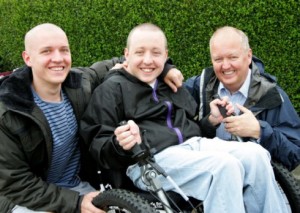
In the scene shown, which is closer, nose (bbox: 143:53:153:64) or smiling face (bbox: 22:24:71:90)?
smiling face (bbox: 22:24:71:90)

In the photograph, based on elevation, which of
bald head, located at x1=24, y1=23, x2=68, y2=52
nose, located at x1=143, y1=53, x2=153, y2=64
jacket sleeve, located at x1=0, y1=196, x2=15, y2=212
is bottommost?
jacket sleeve, located at x1=0, y1=196, x2=15, y2=212

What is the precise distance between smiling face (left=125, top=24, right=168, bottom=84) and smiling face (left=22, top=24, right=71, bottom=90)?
453mm

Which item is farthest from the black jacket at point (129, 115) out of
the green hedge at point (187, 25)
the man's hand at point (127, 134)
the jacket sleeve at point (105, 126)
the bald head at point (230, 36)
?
the green hedge at point (187, 25)

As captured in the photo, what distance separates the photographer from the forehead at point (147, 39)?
9.76 ft

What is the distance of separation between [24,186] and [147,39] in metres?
1.20

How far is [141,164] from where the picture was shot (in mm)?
2482

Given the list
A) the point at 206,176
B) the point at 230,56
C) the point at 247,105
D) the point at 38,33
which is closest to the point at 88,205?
the point at 206,176

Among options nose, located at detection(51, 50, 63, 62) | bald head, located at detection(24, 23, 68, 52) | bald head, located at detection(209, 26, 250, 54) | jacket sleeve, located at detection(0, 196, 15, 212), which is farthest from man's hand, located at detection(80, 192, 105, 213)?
bald head, located at detection(209, 26, 250, 54)

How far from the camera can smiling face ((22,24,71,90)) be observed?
2785mm

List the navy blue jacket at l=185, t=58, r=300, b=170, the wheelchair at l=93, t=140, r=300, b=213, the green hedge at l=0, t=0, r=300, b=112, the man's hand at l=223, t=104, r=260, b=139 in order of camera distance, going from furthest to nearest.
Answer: the green hedge at l=0, t=0, r=300, b=112
the navy blue jacket at l=185, t=58, r=300, b=170
the man's hand at l=223, t=104, r=260, b=139
the wheelchair at l=93, t=140, r=300, b=213

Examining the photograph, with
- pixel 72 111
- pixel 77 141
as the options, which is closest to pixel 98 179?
pixel 77 141

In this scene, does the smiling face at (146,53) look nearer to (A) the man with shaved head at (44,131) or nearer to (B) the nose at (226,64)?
(A) the man with shaved head at (44,131)

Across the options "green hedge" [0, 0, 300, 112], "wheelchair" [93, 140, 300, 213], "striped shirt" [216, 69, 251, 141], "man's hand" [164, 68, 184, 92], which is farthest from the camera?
"green hedge" [0, 0, 300, 112]

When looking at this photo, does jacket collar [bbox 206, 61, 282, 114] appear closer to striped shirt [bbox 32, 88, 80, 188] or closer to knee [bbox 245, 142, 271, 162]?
knee [bbox 245, 142, 271, 162]
